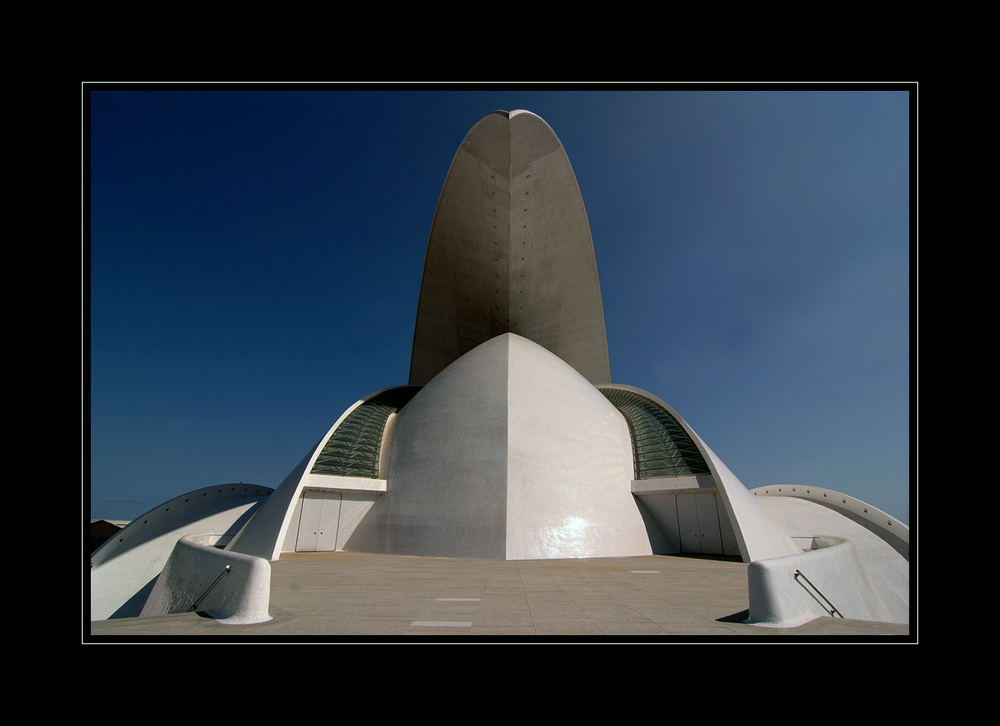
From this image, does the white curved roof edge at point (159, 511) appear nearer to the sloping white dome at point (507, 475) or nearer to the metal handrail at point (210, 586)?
the sloping white dome at point (507, 475)

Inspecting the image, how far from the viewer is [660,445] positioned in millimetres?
14391

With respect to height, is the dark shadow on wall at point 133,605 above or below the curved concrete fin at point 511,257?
below

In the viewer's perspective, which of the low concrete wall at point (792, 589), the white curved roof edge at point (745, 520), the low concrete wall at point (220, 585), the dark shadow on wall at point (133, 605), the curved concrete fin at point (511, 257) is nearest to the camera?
the low concrete wall at point (792, 589)

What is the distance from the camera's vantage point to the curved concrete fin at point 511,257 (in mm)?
24359

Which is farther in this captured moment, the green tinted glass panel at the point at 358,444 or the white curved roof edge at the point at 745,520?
the green tinted glass panel at the point at 358,444

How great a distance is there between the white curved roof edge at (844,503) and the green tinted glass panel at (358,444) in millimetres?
15327

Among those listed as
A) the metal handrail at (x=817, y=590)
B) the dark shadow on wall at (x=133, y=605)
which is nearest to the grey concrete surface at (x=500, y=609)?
the metal handrail at (x=817, y=590)

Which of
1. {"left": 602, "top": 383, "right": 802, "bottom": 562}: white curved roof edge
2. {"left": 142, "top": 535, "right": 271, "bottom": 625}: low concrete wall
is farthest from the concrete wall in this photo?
{"left": 142, "top": 535, "right": 271, "bottom": 625}: low concrete wall

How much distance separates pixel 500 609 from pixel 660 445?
10.4 metres

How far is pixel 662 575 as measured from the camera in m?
8.55

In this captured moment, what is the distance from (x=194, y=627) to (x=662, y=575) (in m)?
7.32
